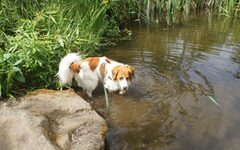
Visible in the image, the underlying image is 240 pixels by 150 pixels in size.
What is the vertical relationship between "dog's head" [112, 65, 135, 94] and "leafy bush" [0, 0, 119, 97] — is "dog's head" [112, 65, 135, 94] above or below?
below

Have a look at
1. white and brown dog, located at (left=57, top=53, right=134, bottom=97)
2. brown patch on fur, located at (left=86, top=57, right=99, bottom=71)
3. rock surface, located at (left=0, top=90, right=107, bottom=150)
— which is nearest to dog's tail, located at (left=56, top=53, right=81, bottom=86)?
white and brown dog, located at (left=57, top=53, right=134, bottom=97)

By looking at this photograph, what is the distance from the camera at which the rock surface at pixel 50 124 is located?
3316 mm

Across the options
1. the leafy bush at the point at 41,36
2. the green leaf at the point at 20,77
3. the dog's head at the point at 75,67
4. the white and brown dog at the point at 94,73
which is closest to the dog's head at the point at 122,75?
the white and brown dog at the point at 94,73

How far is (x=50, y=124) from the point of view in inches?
144

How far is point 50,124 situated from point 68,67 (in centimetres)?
110

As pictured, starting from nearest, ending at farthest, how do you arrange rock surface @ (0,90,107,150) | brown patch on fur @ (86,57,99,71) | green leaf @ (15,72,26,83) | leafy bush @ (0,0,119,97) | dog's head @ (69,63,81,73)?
rock surface @ (0,90,107,150), green leaf @ (15,72,26,83), leafy bush @ (0,0,119,97), dog's head @ (69,63,81,73), brown patch on fur @ (86,57,99,71)

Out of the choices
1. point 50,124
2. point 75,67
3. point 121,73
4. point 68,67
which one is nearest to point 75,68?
point 75,67

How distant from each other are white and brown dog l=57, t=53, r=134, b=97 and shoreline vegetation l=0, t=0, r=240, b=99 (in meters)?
0.32

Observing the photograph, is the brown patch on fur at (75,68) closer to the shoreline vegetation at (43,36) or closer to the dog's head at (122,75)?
the shoreline vegetation at (43,36)

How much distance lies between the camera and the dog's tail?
4.52 meters

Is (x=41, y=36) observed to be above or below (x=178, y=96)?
above

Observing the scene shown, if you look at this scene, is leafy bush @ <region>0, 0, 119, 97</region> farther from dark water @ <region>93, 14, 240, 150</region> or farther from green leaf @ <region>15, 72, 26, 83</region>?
dark water @ <region>93, 14, 240, 150</region>

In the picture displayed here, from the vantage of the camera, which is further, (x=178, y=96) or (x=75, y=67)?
(x=178, y=96)

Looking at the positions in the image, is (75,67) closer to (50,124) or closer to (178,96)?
(50,124)
